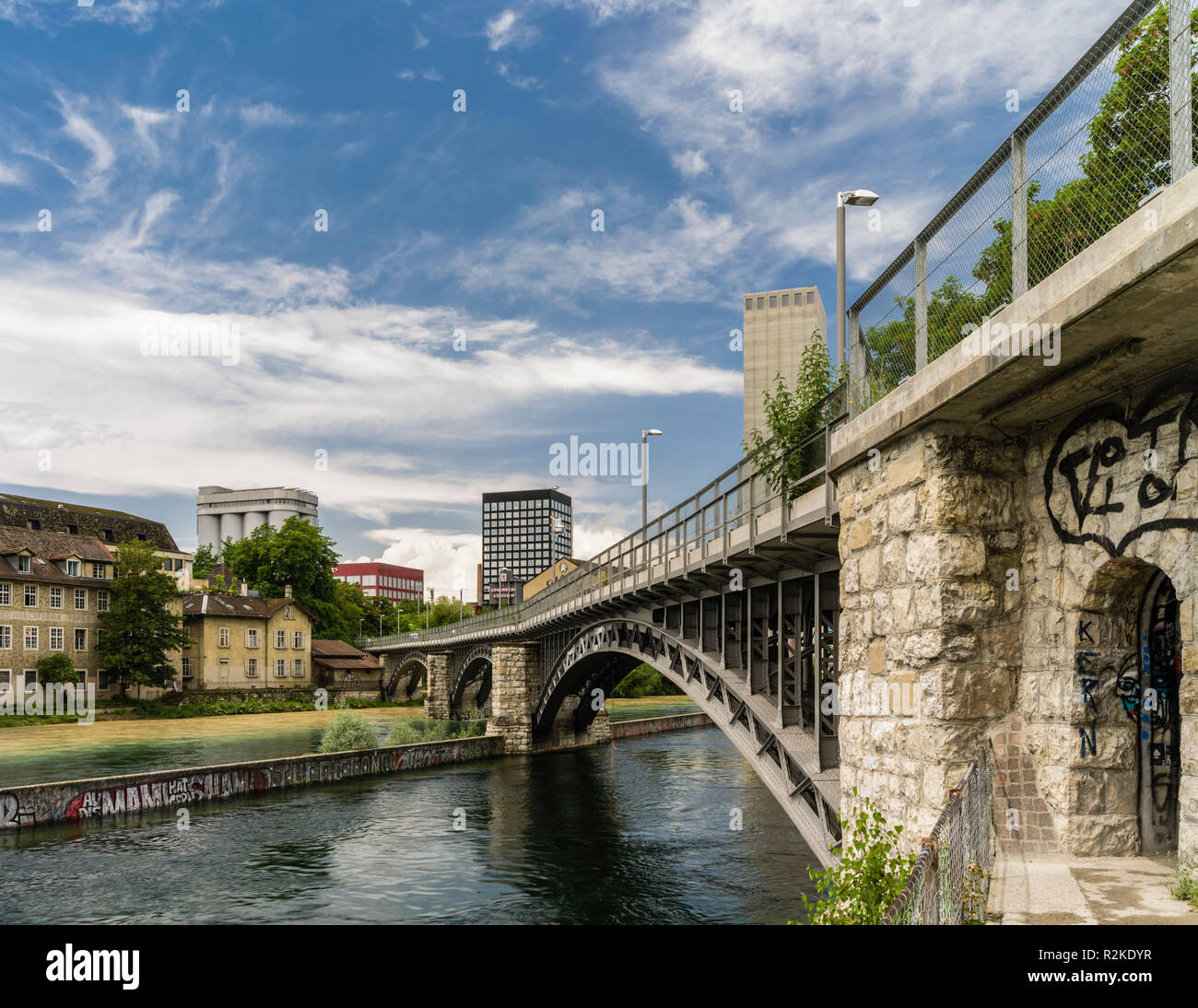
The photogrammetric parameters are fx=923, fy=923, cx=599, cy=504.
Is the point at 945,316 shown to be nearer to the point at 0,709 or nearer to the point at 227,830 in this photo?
the point at 227,830

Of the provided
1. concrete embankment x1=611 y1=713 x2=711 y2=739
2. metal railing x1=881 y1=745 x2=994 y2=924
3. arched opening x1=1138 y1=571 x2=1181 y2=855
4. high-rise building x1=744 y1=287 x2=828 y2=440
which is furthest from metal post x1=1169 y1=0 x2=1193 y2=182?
high-rise building x1=744 y1=287 x2=828 y2=440

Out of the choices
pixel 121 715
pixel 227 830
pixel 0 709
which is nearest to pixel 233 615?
pixel 121 715

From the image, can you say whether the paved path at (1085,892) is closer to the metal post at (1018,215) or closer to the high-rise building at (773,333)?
the metal post at (1018,215)

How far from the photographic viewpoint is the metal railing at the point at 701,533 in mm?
12875

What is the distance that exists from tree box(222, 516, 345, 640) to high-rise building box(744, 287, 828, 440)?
151 ft

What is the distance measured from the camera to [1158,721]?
7.70 metres

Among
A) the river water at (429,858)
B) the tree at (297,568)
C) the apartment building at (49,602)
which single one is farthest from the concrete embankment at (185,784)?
the tree at (297,568)

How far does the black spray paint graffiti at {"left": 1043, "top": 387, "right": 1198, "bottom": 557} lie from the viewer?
6.58 meters

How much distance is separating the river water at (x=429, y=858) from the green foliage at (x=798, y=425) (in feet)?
34.3

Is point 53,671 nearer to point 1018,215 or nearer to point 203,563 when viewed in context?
point 203,563

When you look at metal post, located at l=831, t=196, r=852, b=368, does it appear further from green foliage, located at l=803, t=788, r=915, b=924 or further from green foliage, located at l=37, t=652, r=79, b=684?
green foliage, located at l=37, t=652, r=79, b=684
